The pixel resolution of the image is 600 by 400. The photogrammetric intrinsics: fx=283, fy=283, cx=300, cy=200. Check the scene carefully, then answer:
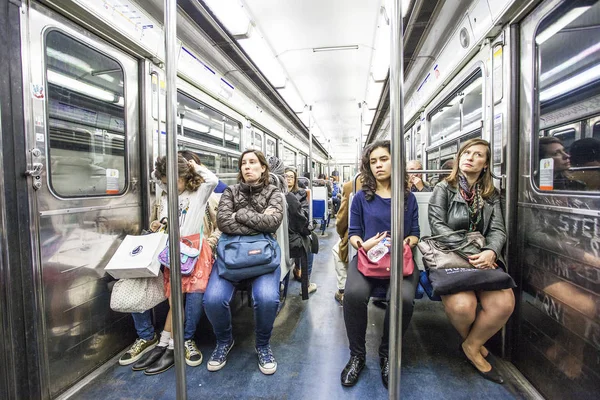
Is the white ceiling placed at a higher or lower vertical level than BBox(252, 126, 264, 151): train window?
higher

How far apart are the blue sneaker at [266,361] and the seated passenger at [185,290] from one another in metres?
0.43

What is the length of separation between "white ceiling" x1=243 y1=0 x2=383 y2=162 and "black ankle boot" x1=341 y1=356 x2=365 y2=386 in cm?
293

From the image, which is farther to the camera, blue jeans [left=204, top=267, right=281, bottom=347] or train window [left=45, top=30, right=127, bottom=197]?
blue jeans [left=204, top=267, right=281, bottom=347]

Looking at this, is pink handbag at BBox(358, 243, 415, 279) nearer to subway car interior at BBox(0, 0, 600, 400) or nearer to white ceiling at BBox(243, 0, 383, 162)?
subway car interior at BBox(0, 0, 600, 400)

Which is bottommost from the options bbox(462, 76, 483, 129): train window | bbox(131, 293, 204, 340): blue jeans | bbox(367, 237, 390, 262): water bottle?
bbox(131, 293, 204, 340): blue jeans

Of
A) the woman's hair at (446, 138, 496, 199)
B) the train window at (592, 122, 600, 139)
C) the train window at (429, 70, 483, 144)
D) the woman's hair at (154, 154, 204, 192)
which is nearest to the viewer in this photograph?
the train window at (592, 122, 600, 139)

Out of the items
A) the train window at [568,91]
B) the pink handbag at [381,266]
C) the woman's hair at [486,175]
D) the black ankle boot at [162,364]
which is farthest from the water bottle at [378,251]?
the black ankle boot at [162,364]

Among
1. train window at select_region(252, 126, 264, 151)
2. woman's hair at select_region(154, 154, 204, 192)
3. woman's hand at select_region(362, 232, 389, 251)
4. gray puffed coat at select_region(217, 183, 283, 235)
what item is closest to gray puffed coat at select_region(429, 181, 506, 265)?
woman's hand at select_region(362, 232, 389, 251)

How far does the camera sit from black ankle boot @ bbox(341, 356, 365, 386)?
175 centimetres

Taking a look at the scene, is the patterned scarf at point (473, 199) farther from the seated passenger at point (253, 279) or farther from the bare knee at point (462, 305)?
the seated passenger at point (253, 279)

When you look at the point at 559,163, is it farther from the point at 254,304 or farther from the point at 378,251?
the point at 254,304

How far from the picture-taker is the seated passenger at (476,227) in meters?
1.73

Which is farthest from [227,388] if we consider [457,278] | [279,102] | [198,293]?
[279,102]

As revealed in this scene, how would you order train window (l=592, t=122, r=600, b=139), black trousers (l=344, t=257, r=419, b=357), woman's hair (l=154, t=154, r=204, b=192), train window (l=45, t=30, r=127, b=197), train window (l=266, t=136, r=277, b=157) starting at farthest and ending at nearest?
train window (l=266, t=136, r=277, b=157), woman's hair (l=154, t=154, r=204, b=192), black trousers (l=344, t=257, r=419, b=357), train window (l=45, t=30, r=127, b=197), train window (l=592, t=122, r=600, b=139)
